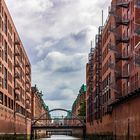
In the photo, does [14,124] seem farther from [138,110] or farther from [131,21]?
[138,110]

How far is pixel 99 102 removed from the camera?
325 ft

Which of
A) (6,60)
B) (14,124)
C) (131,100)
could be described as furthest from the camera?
(14,124)

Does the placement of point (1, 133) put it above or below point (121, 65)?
below

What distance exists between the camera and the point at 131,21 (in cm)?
6838

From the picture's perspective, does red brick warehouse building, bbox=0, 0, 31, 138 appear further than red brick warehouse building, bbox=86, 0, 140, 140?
Yes

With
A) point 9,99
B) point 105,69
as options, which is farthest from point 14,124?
point 105,69

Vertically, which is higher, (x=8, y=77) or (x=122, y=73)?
(x=8, y=77)

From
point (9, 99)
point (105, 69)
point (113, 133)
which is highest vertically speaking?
point (105, 69)

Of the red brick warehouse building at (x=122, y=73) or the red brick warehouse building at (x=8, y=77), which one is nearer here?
the red brick warehouse building at (x=122, y=73)

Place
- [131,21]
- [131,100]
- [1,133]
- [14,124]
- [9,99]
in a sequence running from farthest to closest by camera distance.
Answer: [14,124]
[9,99]
[1,133]
[131,21]
[131,100]

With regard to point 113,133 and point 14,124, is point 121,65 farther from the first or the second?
point 14,124

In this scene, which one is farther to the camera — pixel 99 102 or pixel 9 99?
pixel 99 102

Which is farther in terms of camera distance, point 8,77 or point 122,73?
point 8,77

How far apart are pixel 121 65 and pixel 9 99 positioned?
83.7ft
